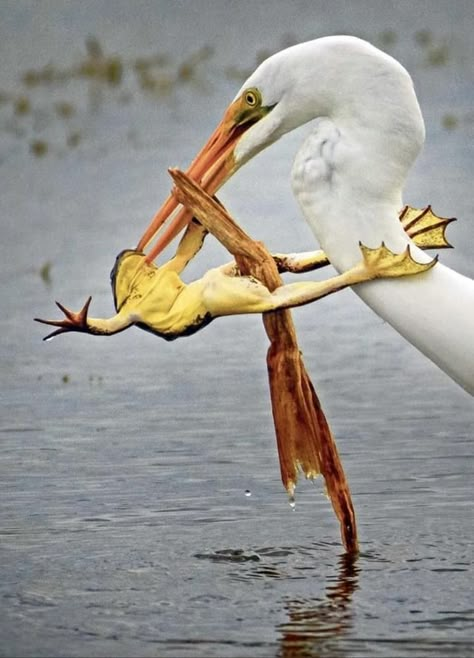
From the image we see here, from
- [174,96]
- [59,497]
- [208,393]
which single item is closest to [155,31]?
[174,96]

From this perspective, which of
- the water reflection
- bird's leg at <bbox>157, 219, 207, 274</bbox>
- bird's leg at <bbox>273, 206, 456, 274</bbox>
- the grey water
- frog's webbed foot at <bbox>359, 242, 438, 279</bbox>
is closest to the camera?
the water reflection

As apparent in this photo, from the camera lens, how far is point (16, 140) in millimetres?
17672

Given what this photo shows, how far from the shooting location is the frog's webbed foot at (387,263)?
6.50 meters

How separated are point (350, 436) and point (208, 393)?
46.3 inches

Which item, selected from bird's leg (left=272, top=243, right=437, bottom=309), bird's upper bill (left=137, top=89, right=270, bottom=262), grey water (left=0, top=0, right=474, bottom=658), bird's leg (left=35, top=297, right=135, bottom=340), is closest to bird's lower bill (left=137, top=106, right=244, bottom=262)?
bird's upper bill (left=137, top=89, right=270, bottom=262)

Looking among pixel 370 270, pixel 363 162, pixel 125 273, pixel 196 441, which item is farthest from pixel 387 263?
pixel 196 441

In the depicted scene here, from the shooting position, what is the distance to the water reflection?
6.28 meters

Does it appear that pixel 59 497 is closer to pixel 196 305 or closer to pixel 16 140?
pixel 196 305

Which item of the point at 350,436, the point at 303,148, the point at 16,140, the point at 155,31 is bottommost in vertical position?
the point at 350,436

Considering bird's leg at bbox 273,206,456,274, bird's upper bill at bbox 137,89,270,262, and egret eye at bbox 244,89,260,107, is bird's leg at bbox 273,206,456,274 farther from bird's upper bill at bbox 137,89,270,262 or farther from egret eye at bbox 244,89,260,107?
egret eye at bbox 244,89,260,107

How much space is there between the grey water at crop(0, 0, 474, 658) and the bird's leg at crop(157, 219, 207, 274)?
0.98m

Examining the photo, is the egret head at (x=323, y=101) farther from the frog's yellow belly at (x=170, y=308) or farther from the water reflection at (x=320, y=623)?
the water reflection at (x=320, y=623)

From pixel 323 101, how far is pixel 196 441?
295cm

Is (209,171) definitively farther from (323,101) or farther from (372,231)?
(372,231)
